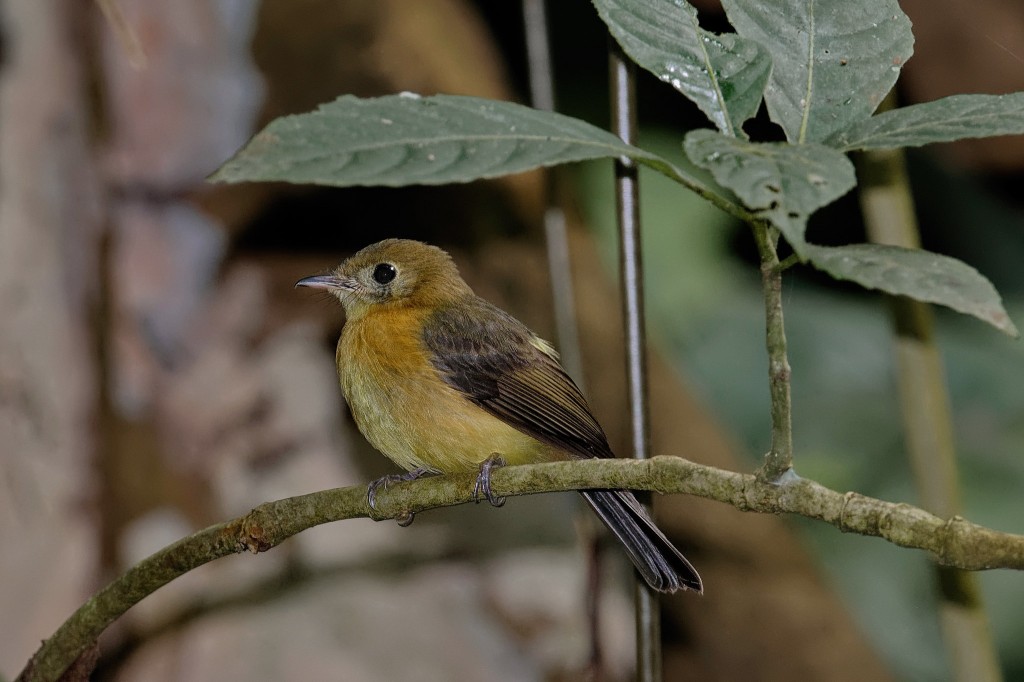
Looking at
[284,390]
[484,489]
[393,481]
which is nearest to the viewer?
[484,489]

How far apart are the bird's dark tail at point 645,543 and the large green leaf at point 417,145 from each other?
0.77 meters

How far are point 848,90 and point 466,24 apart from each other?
282cm

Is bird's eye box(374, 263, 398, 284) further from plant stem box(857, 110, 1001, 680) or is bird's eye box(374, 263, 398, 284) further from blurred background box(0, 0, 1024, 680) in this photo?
plant stem box(857, 110, 1001, 680)

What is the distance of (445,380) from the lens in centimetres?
234

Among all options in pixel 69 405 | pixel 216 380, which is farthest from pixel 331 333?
A: pixel 69 405

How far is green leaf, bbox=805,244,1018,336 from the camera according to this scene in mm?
990

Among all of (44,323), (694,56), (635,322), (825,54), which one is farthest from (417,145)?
(44,323)

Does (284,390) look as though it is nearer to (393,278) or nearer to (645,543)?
Answer: (393,278)

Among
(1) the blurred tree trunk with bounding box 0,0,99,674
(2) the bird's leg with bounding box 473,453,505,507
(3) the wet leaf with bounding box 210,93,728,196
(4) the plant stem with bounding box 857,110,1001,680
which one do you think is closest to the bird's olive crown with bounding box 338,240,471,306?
(2) the bird's leg with bounding box 473,453,505,507

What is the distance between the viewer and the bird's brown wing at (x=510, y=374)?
2.11 metres

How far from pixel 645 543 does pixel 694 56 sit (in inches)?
35.2

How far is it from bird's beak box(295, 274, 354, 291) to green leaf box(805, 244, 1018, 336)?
158 cm

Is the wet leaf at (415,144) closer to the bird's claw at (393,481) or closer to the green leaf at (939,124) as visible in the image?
the green leaf at (939,124)

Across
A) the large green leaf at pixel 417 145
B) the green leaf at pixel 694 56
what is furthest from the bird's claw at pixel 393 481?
the green leaf at pixel 694 56
